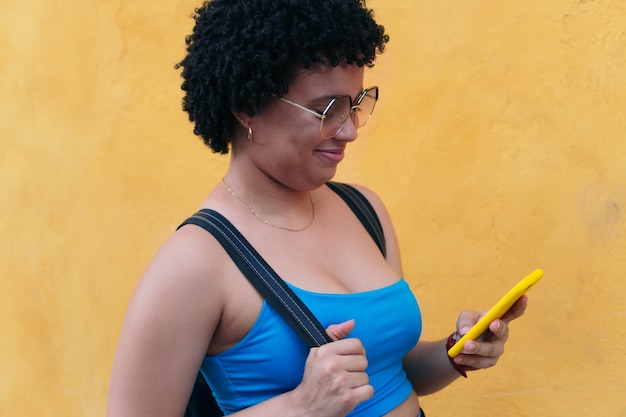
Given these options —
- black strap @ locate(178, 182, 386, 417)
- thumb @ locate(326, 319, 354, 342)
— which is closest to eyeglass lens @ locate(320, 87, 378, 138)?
black strap @ locate(178, 182, 386, 417)

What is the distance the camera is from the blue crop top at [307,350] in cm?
177

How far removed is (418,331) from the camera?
2.04 meters

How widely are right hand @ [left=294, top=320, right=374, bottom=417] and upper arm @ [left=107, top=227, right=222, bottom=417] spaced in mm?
222

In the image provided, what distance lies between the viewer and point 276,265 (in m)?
1.87

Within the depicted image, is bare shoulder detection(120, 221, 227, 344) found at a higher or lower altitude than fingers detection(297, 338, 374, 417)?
higher

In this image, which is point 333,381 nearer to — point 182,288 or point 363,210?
point 182,288

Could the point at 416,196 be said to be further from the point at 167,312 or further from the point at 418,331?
the point at 167,312

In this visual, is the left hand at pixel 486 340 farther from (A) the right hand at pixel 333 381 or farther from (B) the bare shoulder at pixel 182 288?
(B) the bare shoulder at pixel 182 288

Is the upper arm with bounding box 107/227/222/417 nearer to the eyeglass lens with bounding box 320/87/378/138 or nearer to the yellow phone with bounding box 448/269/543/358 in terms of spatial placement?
the eyeglass lens with bounding box 320/87/378/138

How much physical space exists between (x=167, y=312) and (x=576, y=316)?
5.28 feet

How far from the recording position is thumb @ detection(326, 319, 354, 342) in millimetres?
1751

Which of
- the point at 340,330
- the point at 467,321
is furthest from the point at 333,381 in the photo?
the point at 467,321

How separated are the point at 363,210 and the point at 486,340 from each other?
462 millimetres

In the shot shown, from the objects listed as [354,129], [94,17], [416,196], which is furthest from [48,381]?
[354,129]
